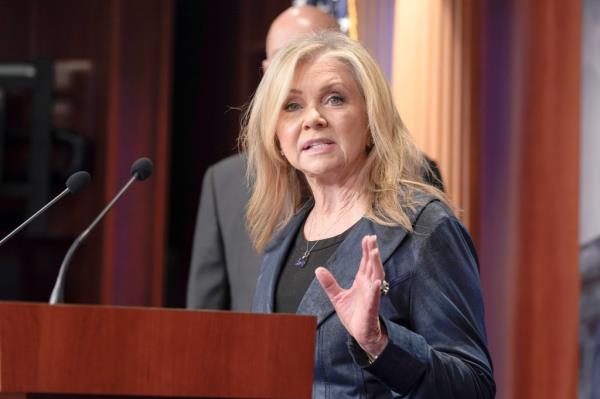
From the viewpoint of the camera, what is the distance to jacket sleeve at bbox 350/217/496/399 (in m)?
1.90

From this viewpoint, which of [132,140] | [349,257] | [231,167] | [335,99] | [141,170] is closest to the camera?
[349,257]

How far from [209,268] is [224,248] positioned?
0.08 meters

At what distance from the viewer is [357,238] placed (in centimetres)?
219

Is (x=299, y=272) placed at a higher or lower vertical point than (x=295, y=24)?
lower

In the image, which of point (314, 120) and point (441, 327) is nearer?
point (441, 327)

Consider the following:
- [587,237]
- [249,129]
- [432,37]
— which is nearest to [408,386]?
[249,129]

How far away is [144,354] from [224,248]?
1.85 meters

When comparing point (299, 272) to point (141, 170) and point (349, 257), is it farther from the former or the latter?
point (141, 170)

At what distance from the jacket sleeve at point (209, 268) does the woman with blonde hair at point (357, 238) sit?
93 cm

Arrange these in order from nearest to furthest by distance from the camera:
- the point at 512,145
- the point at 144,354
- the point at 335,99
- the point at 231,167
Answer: the point at 144,354 < the point at 335,99 < the point at 231,167 < the point at 512,145

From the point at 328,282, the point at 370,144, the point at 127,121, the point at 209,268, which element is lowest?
the point at 209,268

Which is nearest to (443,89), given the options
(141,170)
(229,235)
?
(229,235)

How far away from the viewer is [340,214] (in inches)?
A: 92.0

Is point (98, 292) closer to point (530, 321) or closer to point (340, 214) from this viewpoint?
point (530, 321)
